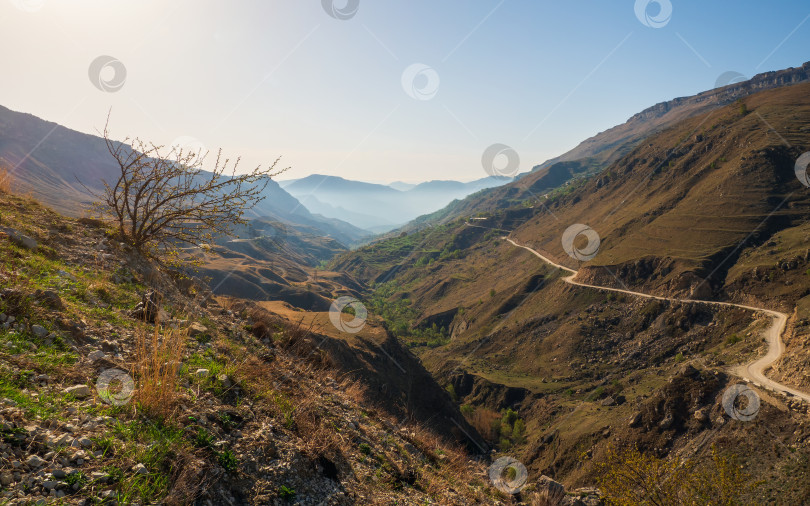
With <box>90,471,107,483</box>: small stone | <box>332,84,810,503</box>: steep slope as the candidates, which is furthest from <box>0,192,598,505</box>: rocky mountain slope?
<box>332,84,810,503</box>: steep slope

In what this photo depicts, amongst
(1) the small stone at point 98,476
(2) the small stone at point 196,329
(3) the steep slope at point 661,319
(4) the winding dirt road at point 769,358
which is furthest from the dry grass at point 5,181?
(4) the winding dirt road at point 769,358

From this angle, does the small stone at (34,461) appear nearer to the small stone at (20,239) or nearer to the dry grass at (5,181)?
the small stone at (20,239)

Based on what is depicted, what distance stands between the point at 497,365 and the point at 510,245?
6895 cm

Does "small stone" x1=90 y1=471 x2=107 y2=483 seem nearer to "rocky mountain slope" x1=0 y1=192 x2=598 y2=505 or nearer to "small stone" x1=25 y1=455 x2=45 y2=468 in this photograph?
"rocky mountain slope" x1=0 y1=192 x2=598 y2=505

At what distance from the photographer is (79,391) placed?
4.11 m

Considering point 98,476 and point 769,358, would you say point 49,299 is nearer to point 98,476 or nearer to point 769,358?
point 98,476

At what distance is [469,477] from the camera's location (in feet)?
32.4

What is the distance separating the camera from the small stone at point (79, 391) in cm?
407

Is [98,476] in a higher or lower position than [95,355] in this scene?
lower

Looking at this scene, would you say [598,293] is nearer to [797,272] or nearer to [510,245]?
[797,272]

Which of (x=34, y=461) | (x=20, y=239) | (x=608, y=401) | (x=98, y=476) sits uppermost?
(x=20, y=239)

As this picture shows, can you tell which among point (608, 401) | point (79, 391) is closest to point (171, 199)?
point (79, 391)

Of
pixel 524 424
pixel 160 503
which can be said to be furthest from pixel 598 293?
pixel 160 503

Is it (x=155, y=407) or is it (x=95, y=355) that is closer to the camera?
(x=155, y=407)
